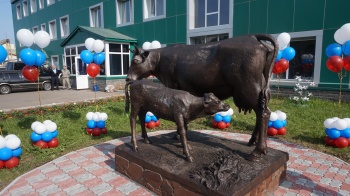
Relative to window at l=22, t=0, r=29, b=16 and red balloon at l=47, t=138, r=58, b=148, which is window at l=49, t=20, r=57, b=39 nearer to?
window at l=22, t=0, r=29, b=16

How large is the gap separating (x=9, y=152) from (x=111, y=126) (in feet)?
9.29

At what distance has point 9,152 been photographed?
4215 millimetres

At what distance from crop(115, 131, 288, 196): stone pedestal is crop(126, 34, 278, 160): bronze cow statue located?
0.99 ft

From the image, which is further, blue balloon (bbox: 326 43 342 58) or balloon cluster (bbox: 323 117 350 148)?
blue balloon (bbox: 326 43 342 58)

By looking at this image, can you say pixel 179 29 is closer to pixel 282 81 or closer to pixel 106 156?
pixel 282 81

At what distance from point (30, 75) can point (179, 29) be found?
30.8ft

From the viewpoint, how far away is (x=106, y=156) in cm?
459

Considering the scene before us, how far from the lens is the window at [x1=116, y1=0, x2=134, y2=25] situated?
55.1ft

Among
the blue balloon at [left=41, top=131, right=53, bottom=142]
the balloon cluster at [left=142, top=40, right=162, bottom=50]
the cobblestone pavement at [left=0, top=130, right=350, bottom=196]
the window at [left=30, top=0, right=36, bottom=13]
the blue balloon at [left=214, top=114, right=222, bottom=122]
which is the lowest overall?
the cobblestone pavement at [left=0, top=130, right=350, bottom=196]

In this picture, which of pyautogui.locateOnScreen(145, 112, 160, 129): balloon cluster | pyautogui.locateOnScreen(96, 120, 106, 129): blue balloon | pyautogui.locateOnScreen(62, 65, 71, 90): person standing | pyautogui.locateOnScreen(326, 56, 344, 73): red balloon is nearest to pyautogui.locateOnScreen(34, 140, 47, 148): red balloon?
pyautogui.locateOnScreen(96, 120, 106, 129): blue balloon

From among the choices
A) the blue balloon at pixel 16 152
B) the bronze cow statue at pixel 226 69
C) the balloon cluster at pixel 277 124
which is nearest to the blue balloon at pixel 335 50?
the balloon cluster at pixel 277 124

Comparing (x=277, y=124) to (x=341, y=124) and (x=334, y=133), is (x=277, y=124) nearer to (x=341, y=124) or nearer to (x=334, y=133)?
(x=334, y=133)

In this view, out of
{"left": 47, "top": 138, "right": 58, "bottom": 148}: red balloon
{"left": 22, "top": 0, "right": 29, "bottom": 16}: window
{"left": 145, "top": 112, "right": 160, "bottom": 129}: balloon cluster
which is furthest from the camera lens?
{"left": 22, "top": 0, "right": 29, "bottom": 16}: window

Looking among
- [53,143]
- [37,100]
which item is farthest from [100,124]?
[37,100]
